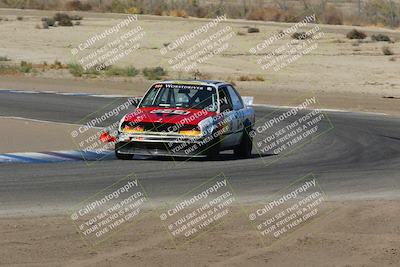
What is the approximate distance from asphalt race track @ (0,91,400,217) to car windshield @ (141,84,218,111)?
42.6 inches

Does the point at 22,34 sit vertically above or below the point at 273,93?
below

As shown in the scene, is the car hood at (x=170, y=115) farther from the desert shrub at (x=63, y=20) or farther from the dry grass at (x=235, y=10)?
the dry grass at (x=235, y=10)

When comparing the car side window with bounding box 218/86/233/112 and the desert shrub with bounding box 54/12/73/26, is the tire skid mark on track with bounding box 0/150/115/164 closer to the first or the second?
the car side window with bounding box 218/86/233/112

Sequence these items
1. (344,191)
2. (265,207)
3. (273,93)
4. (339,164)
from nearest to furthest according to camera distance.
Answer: (265,207) → (344,191) → (339,164) → (273,93)

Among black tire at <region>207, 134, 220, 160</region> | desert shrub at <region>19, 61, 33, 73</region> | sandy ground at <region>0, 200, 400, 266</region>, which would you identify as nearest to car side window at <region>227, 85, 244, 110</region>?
black tire at <region>207, 134, 220, 160</region>

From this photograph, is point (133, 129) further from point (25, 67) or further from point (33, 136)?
A: point (25, 67)

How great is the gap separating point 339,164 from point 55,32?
4067 centimetres

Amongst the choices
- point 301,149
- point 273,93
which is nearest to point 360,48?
point 273,93

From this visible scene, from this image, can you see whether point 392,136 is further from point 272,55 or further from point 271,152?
point 272,55

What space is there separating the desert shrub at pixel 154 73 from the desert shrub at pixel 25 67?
177 inches

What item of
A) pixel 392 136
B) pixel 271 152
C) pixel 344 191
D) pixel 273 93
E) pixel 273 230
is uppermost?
pixel 273 230

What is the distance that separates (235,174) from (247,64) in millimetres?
28861

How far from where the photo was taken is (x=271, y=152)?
2102 centimetres

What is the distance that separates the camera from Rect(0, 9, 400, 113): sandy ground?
37.0 m
